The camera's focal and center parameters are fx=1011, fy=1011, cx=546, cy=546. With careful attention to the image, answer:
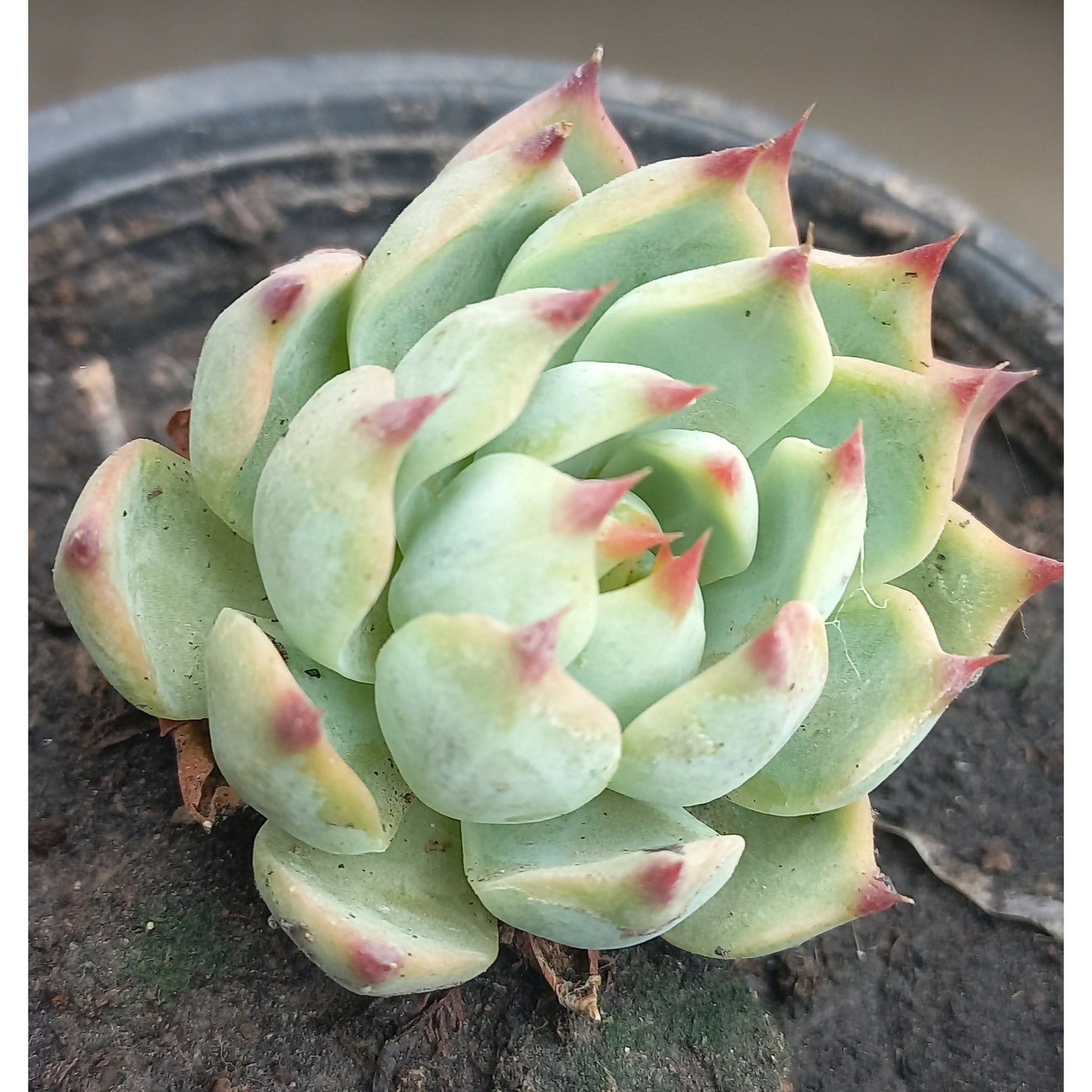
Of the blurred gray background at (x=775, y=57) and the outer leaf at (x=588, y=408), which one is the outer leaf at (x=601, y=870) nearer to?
the outer leaf at (x=588, y=408)

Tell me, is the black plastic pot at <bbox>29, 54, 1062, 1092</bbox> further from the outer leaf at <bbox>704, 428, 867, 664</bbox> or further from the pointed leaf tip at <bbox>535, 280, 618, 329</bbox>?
the pointed leaf tip at <bbox>535, 280, 618, 329</bbox>

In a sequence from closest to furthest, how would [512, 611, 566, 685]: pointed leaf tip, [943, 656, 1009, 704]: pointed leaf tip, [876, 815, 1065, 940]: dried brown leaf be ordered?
[512, 611, 566, 685]: pointed leaf tip, [943, 656, 1009, 704]: pointed leaf tip, [876, 815, 1065, 940]: dried brown leaf

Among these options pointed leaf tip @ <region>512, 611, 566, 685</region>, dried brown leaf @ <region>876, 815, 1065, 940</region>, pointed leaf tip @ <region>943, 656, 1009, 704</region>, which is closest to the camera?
pointed leaf tip @ <region>512, 611, 566, 685</region>

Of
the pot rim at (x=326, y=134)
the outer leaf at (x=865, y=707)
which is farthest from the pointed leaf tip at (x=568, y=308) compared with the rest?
the pot rim at (x=326, y=134)

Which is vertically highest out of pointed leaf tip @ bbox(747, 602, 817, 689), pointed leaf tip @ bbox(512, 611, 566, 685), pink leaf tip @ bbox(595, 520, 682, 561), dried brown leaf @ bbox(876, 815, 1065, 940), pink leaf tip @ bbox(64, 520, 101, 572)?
pink leaf tip @ bbox(64, 520, 101, 572)

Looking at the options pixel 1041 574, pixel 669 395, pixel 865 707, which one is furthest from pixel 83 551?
pixel 1041 574

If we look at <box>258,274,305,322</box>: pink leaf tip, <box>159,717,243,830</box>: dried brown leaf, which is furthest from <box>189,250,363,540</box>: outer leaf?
<box>159,717,243,830</box>: dried brown leaf

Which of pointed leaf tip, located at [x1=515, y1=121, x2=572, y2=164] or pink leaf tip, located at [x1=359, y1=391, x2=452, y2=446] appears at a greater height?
pointed leaf tip, located at [x1=515, y1=121, x2=572, y2=164]

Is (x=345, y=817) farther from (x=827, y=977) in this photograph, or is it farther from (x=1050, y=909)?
(x=1050, y=909)
